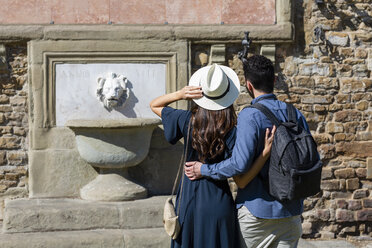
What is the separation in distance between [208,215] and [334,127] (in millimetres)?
3446

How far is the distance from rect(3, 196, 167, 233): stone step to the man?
Result: 236 cm

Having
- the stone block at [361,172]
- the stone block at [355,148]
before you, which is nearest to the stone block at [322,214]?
the stone block at [361,172]

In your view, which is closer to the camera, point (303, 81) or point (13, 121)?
point (13, 121)

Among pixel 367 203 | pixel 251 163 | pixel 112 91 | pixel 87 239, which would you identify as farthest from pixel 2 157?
pixel 367 203

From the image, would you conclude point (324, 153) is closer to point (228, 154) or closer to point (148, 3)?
point (148, 3)

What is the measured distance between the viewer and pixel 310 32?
619 centimetres

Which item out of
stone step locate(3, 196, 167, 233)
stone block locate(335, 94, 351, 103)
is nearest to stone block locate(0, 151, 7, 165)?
Result: stone step locate(3, 196, 167, 233)

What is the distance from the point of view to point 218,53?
6.04 metres

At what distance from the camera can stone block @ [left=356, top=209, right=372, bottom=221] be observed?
6.27 meters

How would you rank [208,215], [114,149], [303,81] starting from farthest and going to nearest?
[303,81] < [114,149] < [208,215]

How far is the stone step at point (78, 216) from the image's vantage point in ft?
17.0

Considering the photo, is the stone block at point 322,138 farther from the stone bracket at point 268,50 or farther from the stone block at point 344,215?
the stone bracket at point 268,50

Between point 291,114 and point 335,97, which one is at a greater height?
point 335,97

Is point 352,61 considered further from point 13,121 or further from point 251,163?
point 251,163
